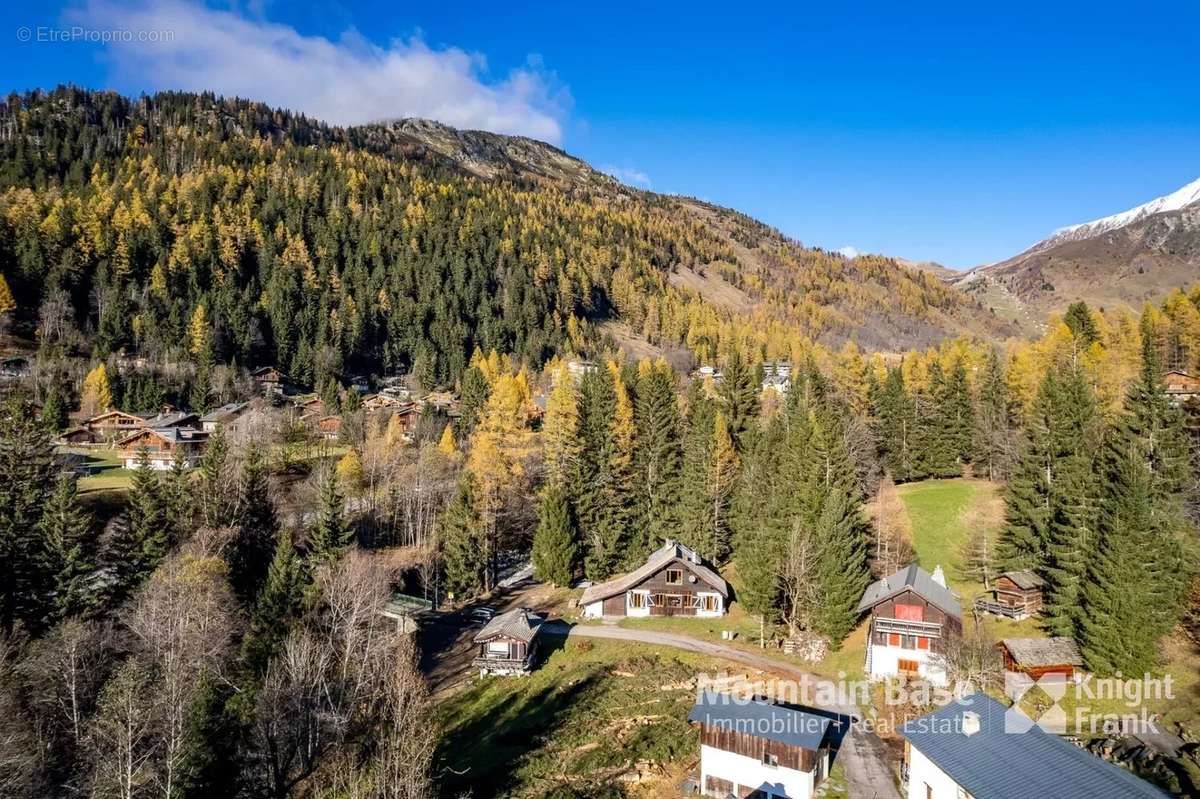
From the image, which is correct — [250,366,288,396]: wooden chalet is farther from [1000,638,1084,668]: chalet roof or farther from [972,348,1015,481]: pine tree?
[1000,638,1084,668]: chalet roof

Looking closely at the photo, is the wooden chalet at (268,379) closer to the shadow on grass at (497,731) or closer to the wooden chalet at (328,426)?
the wooden chalet at (328,426)

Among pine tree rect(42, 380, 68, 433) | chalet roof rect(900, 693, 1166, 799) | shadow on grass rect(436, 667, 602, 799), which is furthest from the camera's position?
pine tree rect(42, 380, 68, 433)

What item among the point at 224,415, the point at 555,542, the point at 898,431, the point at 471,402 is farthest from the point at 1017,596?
the point at 224,415

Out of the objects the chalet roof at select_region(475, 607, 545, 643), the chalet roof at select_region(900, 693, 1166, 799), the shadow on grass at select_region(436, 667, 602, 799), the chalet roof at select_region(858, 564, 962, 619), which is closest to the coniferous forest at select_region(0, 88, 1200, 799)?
the chalet roof at select_region(858, 564, 962, 619)

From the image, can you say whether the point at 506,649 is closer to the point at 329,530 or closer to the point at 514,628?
the point at 514,628

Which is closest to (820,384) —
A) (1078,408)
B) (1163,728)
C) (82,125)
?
(1078,408)

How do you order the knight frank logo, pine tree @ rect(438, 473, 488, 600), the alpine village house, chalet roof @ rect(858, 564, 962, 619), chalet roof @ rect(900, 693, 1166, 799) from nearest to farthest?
chalet roof @ rect(900, 693, 1166, 799) < the knight frank logo < the alpine village house < chalet roof @ rect(858, 564, 962, 619) < pine tree @ rect(438, 473, 488, 600)

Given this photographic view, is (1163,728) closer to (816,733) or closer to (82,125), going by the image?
(816,733)
